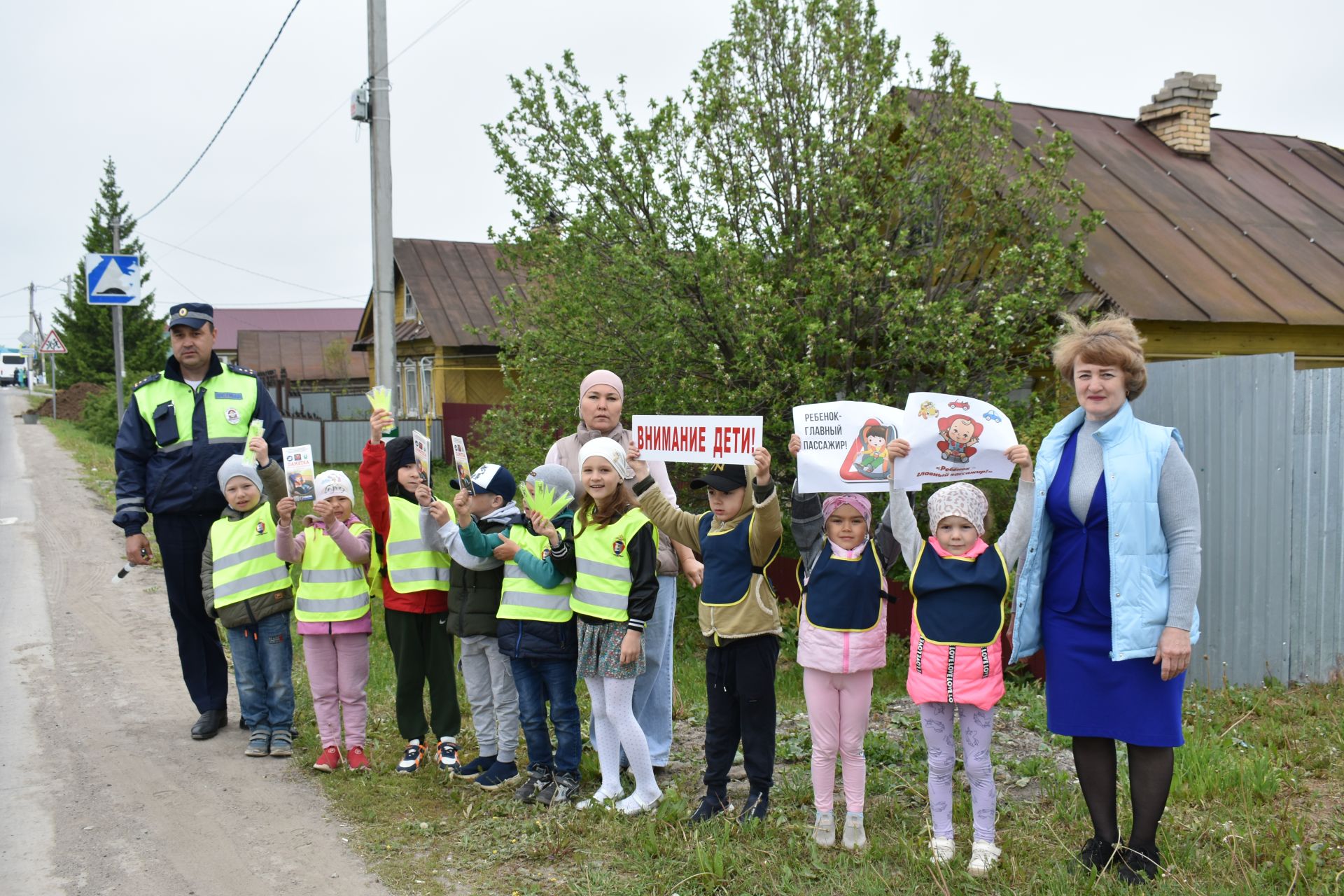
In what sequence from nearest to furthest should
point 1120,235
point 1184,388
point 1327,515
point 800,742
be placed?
point 800,742, point 1327,515, point 1184,388, point 1120,235

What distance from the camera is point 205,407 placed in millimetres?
6254

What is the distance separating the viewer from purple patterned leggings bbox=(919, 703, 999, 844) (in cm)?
405

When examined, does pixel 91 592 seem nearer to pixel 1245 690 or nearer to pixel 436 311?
pixel 1245 690

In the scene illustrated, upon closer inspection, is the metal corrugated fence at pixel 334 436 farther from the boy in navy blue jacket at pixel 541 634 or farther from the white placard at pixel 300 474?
the boy in navy blue jacket at pixel 541 634

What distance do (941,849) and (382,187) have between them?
8601 millimetres

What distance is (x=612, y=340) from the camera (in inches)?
366

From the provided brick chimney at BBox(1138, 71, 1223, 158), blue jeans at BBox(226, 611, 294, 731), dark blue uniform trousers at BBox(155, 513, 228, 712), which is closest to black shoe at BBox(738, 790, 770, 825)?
blue jeans at BBox(226, 611, 294, 731)

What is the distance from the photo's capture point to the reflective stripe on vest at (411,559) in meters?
5.51

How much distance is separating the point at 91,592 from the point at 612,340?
19.0 feet

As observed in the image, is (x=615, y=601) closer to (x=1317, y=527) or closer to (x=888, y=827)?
(x=888, y=827)

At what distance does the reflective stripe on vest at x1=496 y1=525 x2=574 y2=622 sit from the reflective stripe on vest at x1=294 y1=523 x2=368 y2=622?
1.02 m

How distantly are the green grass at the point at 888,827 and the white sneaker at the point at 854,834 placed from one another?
0.05 meters

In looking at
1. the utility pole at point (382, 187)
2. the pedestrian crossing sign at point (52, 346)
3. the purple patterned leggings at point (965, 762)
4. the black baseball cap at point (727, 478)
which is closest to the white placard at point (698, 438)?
the black baseball cap at point (727, 478)

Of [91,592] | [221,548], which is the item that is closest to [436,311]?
[91,592]
